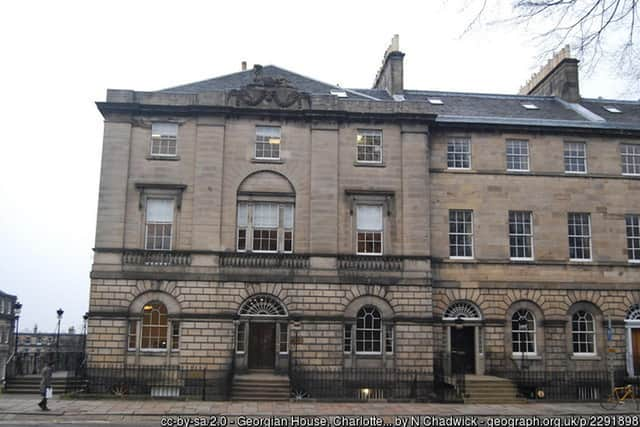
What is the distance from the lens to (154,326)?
2636 centimetres

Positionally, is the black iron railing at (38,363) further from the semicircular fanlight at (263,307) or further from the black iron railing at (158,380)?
the semicircular fanlight at (263,307)

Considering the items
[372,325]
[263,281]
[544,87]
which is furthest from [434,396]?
[544,87]

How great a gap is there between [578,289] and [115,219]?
828 inches

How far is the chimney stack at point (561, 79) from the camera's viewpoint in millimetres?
35750

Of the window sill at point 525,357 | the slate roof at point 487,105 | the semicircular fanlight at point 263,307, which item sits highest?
the slate roof at point 487,105

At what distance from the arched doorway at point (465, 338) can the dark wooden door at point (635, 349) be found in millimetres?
7192

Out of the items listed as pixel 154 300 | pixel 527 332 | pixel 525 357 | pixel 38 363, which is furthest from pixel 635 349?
pixel 38 363

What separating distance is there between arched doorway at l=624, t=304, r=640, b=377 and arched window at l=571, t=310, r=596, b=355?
5.32 feet

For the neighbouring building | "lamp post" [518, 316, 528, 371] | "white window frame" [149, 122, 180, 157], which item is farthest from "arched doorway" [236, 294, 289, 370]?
the neighbouring building

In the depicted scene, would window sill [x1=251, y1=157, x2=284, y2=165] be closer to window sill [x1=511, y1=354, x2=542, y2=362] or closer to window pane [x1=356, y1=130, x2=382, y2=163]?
window pane [x1=356, y1=130, x2=382, y2=163]

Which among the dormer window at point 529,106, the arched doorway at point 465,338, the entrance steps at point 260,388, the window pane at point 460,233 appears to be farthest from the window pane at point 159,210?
the dormer window at point 529,106

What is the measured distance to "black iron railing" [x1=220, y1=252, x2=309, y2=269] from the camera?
26.8m

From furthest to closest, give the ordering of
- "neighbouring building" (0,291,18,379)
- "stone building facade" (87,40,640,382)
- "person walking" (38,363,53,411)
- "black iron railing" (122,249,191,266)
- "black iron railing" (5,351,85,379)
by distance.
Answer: "neighbouring building" (0,291,18,379), "black iron railing" (5,351,85,379), "black iron railing" (122,249,191,266), "stone building facade" (87,40,640,382), "person walking" (38,363,53,411)

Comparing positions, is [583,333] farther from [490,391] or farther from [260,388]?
[260,388]
